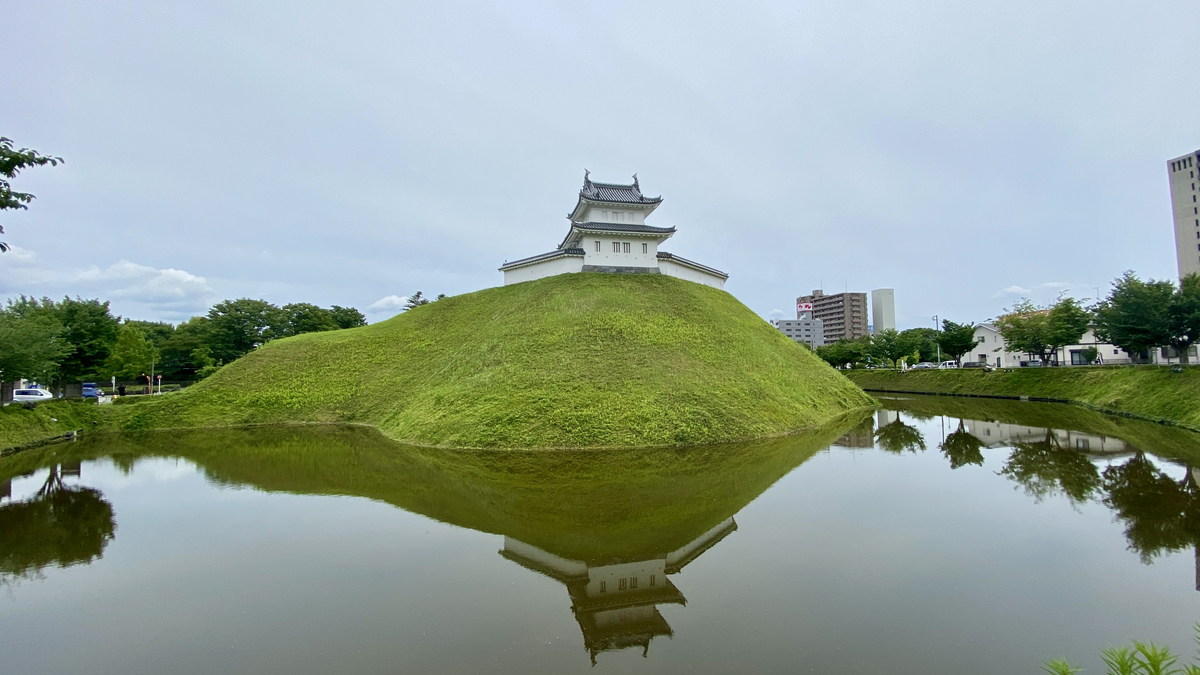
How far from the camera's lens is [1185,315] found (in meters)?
27.9

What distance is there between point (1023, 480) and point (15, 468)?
103ft

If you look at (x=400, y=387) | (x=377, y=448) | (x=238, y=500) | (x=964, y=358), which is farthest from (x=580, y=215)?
(x=964, y=358)

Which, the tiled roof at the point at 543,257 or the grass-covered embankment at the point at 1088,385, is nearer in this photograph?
the grass-covered embankment at the point at 1088,385

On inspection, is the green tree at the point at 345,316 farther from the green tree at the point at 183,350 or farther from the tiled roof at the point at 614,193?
the tiled roof at the point at 614,193

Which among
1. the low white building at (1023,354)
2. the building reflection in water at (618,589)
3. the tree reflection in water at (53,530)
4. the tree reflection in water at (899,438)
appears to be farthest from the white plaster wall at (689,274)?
the tree reflection in water at (53,530)

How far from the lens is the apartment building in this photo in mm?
117000

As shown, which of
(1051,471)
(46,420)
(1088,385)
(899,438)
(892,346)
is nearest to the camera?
(1051,471)

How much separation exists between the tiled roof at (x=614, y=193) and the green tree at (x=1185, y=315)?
29.0 meters

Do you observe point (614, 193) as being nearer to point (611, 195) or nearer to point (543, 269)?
point (611, 195)

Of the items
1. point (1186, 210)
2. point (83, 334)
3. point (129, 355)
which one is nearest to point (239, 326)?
point (129, 355)

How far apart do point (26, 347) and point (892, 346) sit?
210 ft

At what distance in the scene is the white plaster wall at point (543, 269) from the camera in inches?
1452

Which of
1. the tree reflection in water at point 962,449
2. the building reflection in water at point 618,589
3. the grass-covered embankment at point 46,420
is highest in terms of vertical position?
the grass-covered embankment at point 46,420

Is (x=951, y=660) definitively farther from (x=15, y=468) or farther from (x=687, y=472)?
(x=15, y=468)
